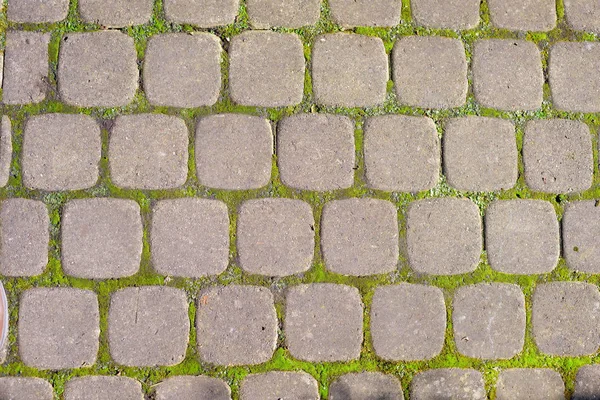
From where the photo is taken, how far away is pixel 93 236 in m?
2.27

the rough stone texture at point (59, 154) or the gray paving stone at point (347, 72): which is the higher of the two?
the gray paving stone at point (347, 72)

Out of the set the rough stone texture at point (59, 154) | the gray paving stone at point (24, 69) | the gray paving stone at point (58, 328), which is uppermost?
the gray paving stone at point (24, 69)

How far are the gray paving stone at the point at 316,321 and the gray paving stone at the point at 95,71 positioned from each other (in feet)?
3.23

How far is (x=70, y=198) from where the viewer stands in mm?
2271

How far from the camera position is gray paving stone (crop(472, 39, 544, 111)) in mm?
2381

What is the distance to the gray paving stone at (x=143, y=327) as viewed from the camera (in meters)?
2.27

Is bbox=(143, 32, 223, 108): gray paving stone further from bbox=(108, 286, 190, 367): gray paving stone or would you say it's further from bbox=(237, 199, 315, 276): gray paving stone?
bbox=(108, 286, 190, 367): gray paving stone

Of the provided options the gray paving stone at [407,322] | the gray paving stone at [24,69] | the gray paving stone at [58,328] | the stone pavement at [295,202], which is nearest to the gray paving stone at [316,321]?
the stone pavement at [295,202]

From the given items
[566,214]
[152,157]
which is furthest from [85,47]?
[566,214]

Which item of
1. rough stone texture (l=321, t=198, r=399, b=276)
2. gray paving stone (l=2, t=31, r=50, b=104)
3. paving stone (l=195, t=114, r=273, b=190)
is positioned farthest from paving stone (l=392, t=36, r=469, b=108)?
gray paving stone (l=2, t=31, r=50, b=104)

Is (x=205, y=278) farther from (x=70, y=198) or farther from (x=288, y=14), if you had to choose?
(x=288, y=14)

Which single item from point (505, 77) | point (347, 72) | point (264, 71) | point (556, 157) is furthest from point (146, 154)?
point (556, 157)

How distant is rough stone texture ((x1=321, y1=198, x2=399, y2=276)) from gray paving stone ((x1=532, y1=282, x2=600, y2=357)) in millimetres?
618

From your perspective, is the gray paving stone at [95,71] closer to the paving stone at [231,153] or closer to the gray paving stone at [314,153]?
the paving stone at [231,153]
